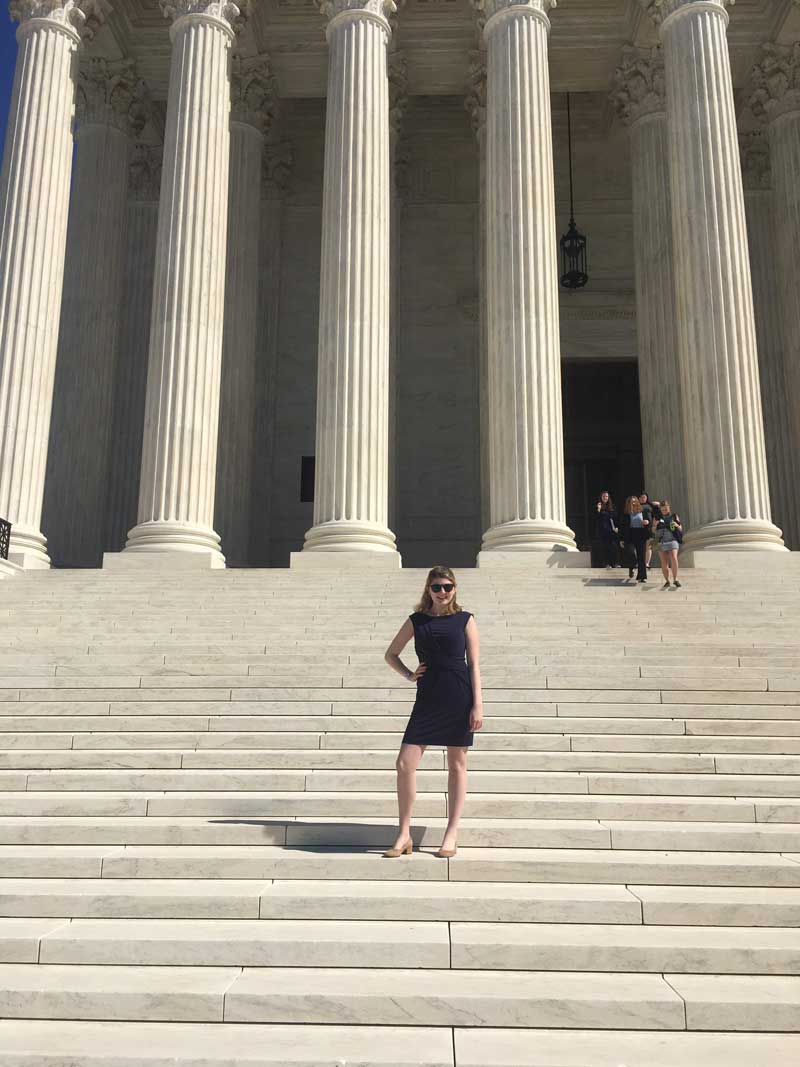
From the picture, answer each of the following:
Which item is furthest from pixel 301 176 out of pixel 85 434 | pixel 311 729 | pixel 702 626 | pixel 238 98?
pixel 311 729

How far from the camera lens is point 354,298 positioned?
89.7 ft

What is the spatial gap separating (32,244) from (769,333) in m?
26.6

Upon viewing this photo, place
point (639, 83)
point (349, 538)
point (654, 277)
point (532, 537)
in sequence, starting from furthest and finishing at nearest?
point (639, 83) < point (654, 277) < point (349, 538) < point (532, 537)

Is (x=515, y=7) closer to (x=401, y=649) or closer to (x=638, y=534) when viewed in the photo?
(x=638, y=534)

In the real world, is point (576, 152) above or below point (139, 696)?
above

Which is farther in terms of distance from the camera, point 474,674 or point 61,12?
point 61,12

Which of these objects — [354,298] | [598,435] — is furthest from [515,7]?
[598,435]

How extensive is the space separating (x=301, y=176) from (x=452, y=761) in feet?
124

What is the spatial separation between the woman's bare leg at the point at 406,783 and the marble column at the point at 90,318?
1024 inches

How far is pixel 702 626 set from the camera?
1855 centimetres

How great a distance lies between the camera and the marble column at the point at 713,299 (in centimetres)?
2588

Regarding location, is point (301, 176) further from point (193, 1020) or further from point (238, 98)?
point (193, 1020)

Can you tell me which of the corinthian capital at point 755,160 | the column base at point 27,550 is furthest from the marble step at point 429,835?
the corinthian capital at point 755,160

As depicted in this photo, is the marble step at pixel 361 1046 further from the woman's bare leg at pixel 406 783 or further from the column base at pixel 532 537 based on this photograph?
the column base at pixel 532 537
